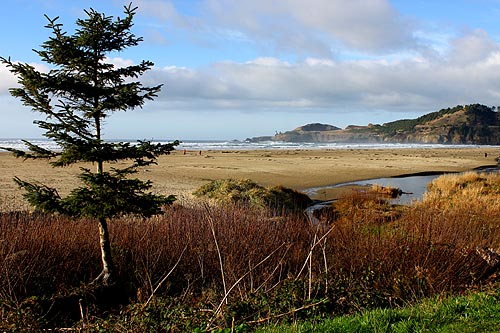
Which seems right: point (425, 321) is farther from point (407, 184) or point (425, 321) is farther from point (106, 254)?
point (407, 184)

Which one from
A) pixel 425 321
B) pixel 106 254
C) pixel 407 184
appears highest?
pixel 106 254

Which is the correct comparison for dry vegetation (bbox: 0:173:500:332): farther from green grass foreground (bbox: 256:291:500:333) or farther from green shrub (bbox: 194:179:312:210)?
green shrub (bbox: 194:179:312:210)

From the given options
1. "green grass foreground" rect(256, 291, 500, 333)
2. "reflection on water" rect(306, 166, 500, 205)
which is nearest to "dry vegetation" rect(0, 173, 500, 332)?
"green grass foreground" rect(256, 291, 500, 333)

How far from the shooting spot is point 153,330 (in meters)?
6.87

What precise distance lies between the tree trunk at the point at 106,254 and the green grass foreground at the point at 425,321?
3.27 meters

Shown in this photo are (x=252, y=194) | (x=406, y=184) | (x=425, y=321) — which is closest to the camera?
(x=425, y=321)

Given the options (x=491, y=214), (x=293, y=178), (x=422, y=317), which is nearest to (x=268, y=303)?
(x=422, y=317)

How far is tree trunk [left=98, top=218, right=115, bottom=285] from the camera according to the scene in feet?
27.0

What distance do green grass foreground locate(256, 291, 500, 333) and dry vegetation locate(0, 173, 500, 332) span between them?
812mm

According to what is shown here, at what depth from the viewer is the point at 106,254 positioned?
8.34 meters

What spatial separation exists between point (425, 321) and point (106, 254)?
208 inches

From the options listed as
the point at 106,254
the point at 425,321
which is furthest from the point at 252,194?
the point at 425,321

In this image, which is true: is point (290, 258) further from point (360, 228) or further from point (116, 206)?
point (116, 206)

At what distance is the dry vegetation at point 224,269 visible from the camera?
753cm
